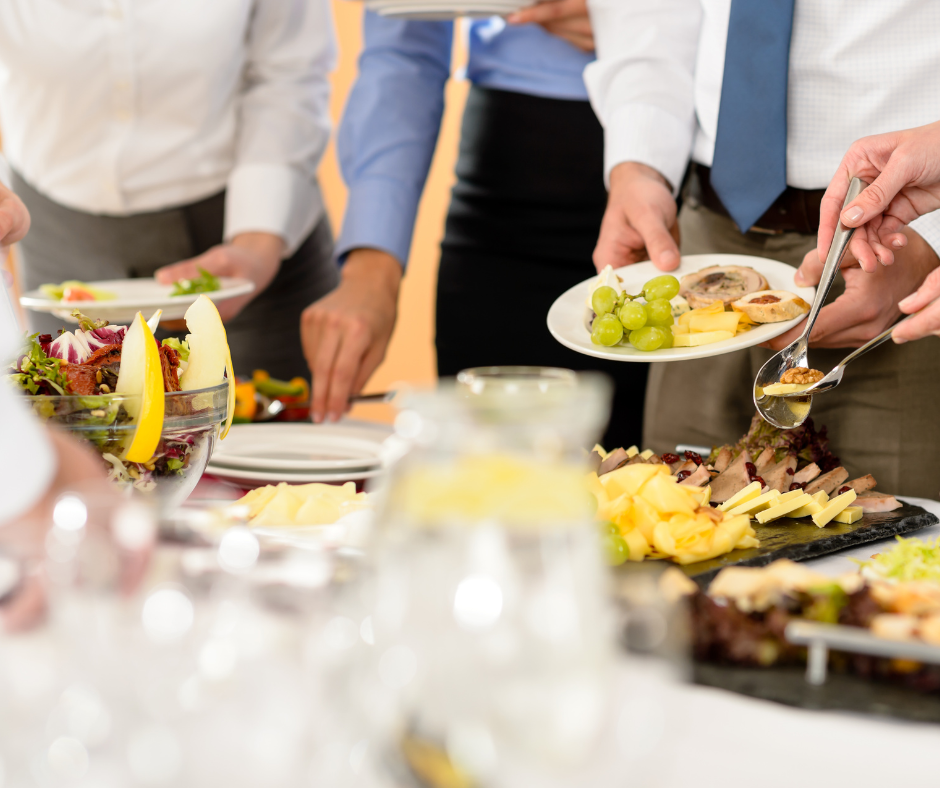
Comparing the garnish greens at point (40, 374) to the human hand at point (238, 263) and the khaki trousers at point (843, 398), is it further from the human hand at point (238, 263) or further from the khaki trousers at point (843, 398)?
the khaki trousers at point (843, 398)


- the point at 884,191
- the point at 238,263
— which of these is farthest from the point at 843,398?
the point at 238,263

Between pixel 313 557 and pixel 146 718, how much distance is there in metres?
0.13

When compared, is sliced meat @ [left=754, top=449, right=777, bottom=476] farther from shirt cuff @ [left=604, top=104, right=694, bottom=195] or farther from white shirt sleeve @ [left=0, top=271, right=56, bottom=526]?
white shirt sleeve @ [left=0, top=271, right=56, bottom=526]

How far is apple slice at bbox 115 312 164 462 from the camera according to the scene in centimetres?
97

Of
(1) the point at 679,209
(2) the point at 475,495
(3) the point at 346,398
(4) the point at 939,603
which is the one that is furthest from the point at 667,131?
(2) the point at 475,495

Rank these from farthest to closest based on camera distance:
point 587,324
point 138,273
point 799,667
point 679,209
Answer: point 138,273, point 679,209, point 587,324, point 799,667

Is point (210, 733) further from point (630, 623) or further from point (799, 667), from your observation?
point (799, 667)

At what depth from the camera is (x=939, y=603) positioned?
2.44ft

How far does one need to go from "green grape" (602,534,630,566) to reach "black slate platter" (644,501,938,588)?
7cm

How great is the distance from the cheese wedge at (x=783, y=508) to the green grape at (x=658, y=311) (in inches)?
15.7

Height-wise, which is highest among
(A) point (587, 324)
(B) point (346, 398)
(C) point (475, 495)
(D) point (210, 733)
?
(C) point (475, 495)

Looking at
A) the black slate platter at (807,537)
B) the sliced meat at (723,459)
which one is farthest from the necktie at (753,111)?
the black slate platter at (807,537)

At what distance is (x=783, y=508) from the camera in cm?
118

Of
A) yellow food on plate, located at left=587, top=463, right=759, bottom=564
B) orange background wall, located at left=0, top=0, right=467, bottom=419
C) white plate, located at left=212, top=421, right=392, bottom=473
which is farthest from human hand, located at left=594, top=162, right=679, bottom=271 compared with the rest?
orange background wall, located at left=0, top=0, right=467, bottom=419
